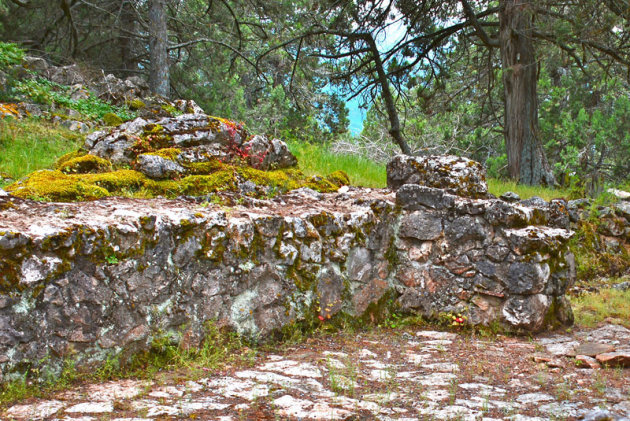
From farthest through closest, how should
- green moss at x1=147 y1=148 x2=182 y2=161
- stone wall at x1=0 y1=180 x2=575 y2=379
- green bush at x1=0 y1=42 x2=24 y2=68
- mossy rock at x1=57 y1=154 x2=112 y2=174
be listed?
green bush at x1=0 y1=42 x2=24 y2=68 < green moss at x1=147 y1=148 x2=182 y2=161 < mossy rock at x1=57 y1=154 x2=112 y2=174 < stone wall at x1=0 y1=180 x2=575 y2=379

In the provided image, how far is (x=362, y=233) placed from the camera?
5.54 meters

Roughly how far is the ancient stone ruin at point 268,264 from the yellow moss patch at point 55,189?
20 centimetres

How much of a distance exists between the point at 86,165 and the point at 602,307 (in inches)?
268

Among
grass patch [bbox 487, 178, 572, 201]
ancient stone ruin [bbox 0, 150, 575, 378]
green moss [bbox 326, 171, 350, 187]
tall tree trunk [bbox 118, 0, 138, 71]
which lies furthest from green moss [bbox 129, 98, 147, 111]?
grass patch [bbox 487, 178, 572, 201]

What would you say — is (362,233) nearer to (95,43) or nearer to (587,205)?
(587,205)

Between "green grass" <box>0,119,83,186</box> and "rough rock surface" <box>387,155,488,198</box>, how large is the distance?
4626 mm

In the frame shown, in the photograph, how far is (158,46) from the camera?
13.1 meters

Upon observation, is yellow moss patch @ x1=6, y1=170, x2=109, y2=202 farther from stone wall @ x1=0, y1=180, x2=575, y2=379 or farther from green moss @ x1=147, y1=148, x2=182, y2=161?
green moss @ x1=147, y1=148, x2=182, y2=161

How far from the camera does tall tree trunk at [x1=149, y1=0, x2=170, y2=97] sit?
1289 cm

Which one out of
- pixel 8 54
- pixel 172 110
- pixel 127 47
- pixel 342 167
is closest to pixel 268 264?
pixel 342 167

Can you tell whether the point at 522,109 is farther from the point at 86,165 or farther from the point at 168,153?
the point at 86,165

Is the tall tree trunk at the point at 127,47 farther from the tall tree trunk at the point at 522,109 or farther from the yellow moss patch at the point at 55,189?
the yellow moss patch at the point at 55,189

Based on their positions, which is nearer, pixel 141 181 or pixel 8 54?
pixel 141 181

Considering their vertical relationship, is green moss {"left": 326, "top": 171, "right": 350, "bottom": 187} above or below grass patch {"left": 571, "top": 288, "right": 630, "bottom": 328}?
above
